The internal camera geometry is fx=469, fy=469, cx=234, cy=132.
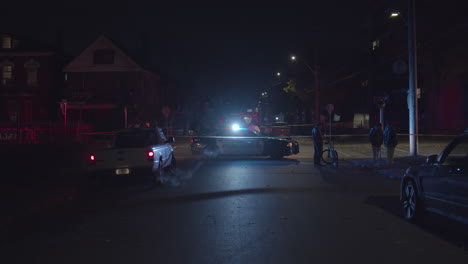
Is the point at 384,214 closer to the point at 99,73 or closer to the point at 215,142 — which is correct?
the point at 215,142

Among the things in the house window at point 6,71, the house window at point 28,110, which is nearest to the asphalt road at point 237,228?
the house window at point 28,110

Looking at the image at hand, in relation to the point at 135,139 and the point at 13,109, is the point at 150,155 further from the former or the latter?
the point at 13,109

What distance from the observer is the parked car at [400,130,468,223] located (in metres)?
6.42

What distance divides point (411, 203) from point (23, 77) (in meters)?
41.3

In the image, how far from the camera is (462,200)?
6340 mm

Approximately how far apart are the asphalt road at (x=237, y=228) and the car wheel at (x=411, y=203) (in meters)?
Result: 0.20

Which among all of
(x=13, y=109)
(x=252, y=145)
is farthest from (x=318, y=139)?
(x=13, y=109)

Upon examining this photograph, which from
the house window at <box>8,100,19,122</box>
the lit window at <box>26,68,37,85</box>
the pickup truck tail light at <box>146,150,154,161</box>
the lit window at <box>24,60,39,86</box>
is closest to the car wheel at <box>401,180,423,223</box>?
the pickup truck tail light at <box>146,150,154,161</box>

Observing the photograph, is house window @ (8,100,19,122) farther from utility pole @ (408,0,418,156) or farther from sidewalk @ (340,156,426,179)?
utility pole @ (408,0,418,156)

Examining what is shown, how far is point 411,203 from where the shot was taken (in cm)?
789

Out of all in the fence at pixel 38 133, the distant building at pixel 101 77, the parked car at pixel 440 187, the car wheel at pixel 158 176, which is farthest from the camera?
the distant building at pixel 101 77

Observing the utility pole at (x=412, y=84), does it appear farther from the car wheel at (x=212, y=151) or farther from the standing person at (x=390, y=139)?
the car wheel at (x=212, y=151)

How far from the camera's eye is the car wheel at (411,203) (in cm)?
761

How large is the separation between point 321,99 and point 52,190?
41233 mm
